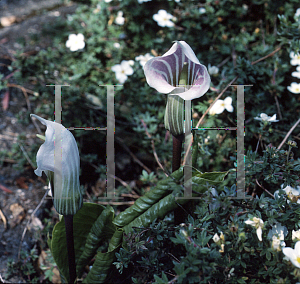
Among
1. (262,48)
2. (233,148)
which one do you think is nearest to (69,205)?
(233,148)

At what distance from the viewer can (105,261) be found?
105 cm

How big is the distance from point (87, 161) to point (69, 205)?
2.40 feet

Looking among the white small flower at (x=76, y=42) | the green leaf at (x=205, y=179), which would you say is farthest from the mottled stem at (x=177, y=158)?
the white small flower at (x=76, y=42)

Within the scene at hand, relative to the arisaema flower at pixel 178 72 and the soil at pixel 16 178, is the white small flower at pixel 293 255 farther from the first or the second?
the soil at pixel 16 178

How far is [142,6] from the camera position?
6.64ft

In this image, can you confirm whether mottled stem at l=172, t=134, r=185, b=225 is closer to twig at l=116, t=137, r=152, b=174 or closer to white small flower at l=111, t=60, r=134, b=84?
twig at l=116, t=137, r=152, b=174

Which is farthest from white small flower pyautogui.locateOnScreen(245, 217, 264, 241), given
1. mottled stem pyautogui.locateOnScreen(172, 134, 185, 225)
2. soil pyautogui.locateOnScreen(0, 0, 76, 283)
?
soil pyautogui.locateOnScreen(0, 0, 76, 283)

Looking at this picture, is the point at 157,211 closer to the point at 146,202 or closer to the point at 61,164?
the point at 146,202

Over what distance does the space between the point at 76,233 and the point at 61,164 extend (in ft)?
1.24

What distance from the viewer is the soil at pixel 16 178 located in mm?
1383

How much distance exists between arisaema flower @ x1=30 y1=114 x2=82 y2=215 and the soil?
1.77ft

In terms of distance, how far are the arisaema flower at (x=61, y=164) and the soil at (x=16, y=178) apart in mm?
540

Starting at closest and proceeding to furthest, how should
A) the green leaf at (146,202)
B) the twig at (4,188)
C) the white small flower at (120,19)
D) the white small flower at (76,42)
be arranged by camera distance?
the green leaf at (146,202), the twig at (4,188), the white small flower at (76,42), the white small flower at (120,19)

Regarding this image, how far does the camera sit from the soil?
4.54 feet
